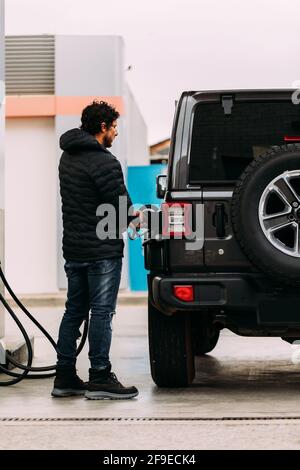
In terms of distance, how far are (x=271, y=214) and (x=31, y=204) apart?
14260 mm

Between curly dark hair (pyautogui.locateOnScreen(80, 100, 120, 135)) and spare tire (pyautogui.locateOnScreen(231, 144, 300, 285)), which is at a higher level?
curly dark hair (pyautogui.locateOnScreen(80, 100, 120, 135))

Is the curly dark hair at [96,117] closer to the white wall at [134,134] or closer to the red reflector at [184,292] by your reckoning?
the red reflector at [184,292]

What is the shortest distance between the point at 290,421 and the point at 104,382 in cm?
155

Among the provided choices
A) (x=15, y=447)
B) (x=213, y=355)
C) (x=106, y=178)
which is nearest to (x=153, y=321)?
(x=106, y=178)

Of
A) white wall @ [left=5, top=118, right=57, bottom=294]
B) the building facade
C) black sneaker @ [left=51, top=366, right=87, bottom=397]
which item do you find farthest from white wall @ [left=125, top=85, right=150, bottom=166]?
black sneaker @ [left=51, top=366, right=87, bottom=397]

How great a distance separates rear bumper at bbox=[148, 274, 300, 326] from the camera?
6602 millimetres

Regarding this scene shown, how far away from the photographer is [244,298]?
21.7ft

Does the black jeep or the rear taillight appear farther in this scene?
the rear taillight

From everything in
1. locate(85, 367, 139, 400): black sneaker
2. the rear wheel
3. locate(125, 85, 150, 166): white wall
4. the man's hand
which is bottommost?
locate(85, 367, 139, 400): black sneaker

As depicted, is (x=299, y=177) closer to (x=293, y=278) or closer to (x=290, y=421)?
(x=293, y=278)

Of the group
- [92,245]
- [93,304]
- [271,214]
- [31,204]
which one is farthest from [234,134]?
[31,204]

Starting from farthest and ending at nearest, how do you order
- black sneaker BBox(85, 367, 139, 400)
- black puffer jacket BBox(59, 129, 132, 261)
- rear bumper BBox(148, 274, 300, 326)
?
black sneaker BBox(85, 367, 139, 400)
black puffer jacket BBox(59, 129, 132, 261)
rear bumper BBox(148, 274, 300, 326)

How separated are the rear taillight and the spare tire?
0.41m

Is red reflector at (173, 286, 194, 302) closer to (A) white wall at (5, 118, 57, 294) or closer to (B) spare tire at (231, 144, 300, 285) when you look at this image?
(B) spare tire at (231, 144, 300, 285)
